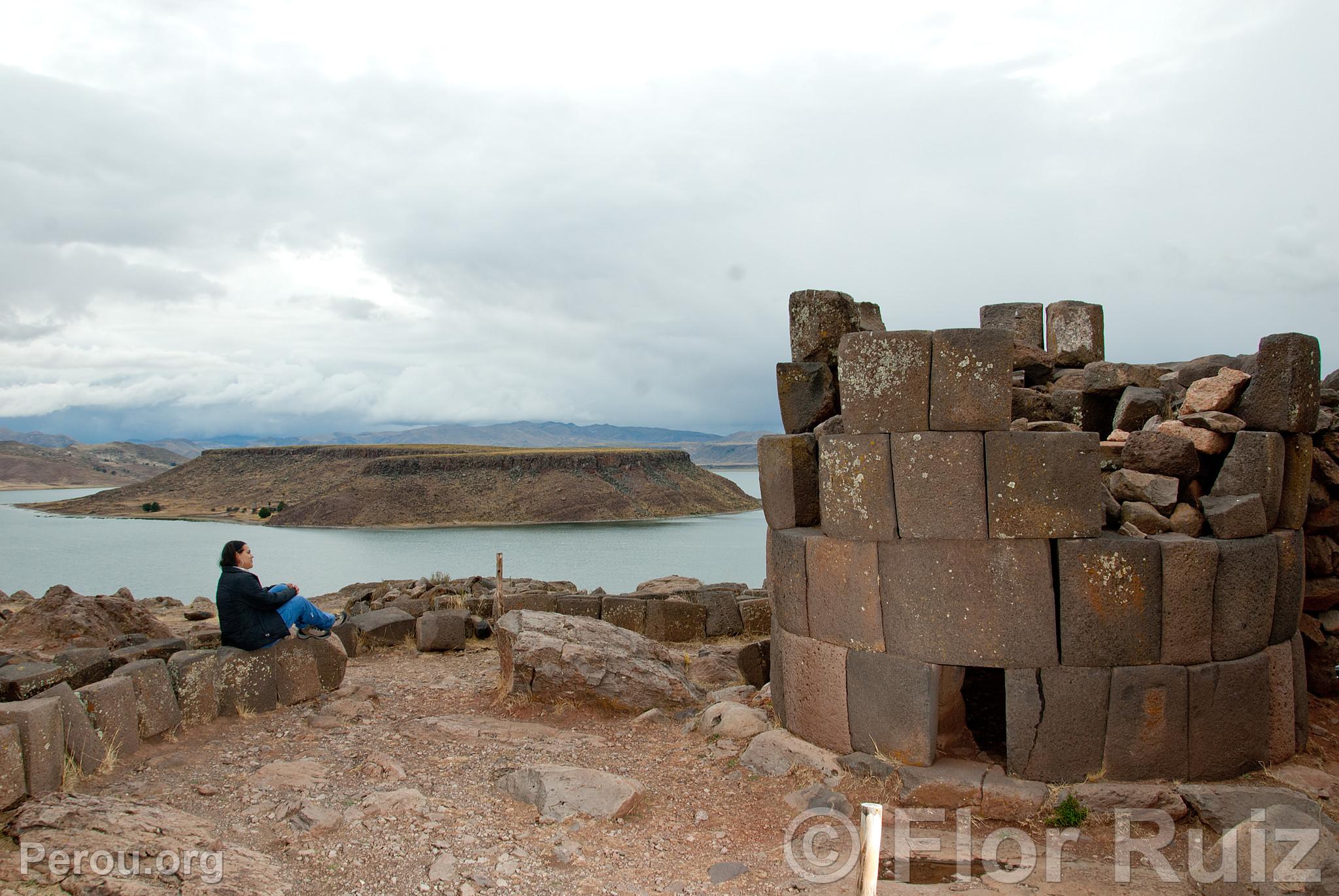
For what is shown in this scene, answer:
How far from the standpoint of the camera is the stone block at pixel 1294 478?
6555mm

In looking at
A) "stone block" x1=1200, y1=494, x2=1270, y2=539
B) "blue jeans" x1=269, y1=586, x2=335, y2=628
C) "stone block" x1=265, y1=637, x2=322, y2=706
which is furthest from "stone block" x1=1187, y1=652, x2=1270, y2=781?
"stone block" x1=265, y1=637, x2=322, y2=706

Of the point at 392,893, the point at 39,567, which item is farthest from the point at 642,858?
the point at 39,567

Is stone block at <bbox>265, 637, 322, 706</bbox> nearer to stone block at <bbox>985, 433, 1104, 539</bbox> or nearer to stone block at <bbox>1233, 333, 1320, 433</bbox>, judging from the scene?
stone block at <bbox>985, 433, 1104, 539</bbox>

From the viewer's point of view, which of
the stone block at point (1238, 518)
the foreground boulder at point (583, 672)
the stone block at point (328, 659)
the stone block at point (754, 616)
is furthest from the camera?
the stone block at point (754, 616)

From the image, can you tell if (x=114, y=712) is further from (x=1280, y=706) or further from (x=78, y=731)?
(x=1280, y=706)

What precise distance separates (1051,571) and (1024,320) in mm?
3953

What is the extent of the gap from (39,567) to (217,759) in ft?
115

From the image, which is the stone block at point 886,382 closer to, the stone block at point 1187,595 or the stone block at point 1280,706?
the stone block at point 1187,595

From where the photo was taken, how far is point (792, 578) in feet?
22.8

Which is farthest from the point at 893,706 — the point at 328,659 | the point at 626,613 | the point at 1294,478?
the point at 626,613

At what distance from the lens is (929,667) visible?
19.8 ft

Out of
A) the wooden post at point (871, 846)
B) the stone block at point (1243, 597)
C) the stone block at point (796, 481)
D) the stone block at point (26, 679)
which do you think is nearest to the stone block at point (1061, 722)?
the stone block at point (1243, 597)

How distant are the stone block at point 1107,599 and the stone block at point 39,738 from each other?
267 inches

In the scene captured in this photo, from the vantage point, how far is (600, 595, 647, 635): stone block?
13094 millimetres
